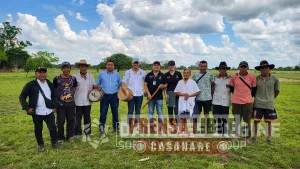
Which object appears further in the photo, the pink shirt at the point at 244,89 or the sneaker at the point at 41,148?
the pink shirt at the point at 244,89

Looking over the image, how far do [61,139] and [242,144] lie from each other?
15.9 feet

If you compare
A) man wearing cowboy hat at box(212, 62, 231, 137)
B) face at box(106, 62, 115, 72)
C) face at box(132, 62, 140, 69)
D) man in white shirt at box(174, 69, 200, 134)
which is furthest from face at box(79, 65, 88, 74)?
man wearing cowboy hat at box(212, 62, 231, 137)

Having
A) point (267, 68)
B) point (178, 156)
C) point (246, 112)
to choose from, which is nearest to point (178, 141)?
point (178, 156)

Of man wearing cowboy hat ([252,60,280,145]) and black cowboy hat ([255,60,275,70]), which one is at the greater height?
black cowboy hat ([255,60,275,70])

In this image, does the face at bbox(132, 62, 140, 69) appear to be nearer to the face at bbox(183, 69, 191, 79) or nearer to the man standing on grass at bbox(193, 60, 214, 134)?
the face at bbox(183, 69, 191, 79)

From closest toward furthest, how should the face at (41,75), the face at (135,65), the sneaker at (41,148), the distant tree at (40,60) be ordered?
the face at (41,75) → the sneaker at (41,148) → the face at (135,65) → the distant tree at (40,60)

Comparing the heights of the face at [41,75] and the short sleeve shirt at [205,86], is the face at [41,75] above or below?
above

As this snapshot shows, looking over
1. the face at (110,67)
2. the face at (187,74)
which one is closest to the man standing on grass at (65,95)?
the face at (110,67)

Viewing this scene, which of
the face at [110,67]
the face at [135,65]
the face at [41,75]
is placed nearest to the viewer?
the face at [41,75]

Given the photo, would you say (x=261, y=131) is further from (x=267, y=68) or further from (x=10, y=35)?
(x=10, y=35)

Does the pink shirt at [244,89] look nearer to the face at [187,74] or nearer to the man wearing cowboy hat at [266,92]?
the man wearing cowboy hat at [266,92]

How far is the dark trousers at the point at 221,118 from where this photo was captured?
20.6 ft

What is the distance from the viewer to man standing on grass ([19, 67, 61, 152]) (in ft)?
17.1

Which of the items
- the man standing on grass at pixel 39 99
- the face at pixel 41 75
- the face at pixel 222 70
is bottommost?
the man standing on grass at pixel 39 99
